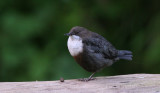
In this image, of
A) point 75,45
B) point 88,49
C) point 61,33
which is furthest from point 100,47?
point 61,33

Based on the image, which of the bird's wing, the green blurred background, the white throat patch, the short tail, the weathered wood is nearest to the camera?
the weathered wood

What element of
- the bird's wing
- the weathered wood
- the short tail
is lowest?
the weathered wood

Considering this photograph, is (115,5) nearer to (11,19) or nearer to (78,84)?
(11,19)

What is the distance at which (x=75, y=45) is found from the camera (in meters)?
3.67

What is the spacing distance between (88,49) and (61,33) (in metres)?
0.96

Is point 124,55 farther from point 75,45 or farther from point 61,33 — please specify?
point 61,33

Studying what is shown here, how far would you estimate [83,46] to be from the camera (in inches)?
147

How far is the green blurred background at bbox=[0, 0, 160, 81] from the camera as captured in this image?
4453 millimetres

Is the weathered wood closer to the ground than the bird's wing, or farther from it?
closer to the ground

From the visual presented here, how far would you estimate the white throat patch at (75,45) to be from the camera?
3674 mm

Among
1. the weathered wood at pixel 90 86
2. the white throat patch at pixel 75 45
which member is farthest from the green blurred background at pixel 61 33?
the weathered wood at pixel 90 86

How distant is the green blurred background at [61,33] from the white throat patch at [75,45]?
27.6 inches

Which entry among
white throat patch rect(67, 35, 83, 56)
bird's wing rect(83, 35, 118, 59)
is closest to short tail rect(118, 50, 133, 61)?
bird's wing rect(83, 35, 118, 59)

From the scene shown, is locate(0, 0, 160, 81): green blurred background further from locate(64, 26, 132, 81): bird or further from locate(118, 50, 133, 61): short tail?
locate(64, 26, 132, 81): bird
